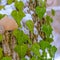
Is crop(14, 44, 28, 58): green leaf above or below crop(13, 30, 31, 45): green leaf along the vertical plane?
below

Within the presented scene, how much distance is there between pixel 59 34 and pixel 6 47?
1.52 meters

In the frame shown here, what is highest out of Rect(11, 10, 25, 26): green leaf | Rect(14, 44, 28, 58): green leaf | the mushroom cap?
Rect(11, 10, 25, 26): green leaf

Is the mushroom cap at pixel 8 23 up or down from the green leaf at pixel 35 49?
up

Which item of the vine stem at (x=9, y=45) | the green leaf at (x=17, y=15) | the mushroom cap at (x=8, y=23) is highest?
the green leaf at (x=17, y=15)

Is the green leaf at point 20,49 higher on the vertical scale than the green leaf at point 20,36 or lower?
lower

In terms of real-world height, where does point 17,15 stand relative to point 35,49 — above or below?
above

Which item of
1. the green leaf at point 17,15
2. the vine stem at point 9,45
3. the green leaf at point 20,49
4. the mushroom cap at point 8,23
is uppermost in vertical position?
the green leaf at point 17,15

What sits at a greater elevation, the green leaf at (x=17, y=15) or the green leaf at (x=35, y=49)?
the green leaf at (x=17, y=15)

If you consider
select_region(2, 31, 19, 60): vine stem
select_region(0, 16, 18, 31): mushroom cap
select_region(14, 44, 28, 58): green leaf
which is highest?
select_region(0, 16, 18, 31): mushroom cap

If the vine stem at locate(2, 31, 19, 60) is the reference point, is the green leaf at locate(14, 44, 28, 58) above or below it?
below

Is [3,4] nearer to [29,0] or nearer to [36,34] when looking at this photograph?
[29,0]

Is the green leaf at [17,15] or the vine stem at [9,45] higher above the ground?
the green leaf at [17,15]

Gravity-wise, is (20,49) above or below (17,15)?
below

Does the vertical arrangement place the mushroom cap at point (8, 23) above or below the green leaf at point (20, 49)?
above
